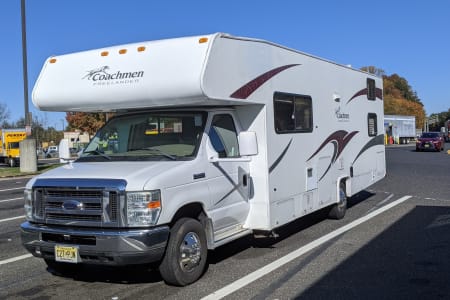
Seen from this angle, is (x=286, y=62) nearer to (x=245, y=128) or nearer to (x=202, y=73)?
(x=245, y=128)

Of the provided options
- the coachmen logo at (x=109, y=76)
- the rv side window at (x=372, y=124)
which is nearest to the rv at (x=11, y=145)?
the rv side window at (x=372, y=124)

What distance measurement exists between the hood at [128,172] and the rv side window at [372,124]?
6.76m

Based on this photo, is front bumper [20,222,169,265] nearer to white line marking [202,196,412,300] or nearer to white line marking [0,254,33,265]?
white line marking [202,196,412,300]

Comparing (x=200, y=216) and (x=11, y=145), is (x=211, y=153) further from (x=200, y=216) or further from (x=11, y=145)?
(x=11, y=145)

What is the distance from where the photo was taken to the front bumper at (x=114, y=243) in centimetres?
503

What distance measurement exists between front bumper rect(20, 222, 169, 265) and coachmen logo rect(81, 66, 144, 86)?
188 centimetres

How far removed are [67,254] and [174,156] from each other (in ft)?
5.24

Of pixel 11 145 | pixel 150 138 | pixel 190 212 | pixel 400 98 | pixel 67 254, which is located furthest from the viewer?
pixel 400 98

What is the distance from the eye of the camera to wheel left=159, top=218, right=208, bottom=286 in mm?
5410

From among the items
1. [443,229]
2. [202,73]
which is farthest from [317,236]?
[202,73]

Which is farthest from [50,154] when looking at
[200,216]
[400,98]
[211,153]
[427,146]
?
[400,98]

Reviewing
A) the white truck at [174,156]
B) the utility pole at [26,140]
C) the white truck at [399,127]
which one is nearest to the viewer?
the white truck at [174,156]

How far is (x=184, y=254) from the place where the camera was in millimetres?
5570

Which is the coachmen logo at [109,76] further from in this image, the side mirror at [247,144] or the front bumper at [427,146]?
the front bumper at [427,146]
